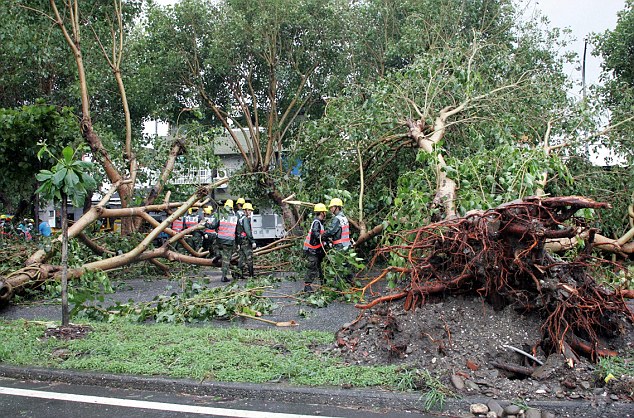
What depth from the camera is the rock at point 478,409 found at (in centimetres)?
424

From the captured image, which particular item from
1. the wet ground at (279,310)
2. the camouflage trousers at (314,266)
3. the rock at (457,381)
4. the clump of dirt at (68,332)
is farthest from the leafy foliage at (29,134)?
the rock at (457,381)

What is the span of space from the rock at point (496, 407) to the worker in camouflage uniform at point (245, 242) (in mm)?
8533

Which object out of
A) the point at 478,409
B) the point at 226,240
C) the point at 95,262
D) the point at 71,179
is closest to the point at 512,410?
the point at 478,409

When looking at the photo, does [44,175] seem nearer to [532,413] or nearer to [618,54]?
[532,413]

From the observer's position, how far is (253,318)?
7.61 metres

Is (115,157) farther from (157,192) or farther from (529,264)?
(529,264)

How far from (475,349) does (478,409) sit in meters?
0.91

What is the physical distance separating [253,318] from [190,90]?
1256 centimetres

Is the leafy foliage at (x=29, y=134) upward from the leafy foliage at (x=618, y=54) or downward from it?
downward

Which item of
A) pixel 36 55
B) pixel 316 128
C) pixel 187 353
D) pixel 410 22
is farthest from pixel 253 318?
pixel 410 22

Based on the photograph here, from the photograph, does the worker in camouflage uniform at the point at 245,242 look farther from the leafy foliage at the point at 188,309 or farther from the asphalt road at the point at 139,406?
the asphalt road at the point at 139,406

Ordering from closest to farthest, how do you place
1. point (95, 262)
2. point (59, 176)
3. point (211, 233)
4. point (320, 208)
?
1. point (59, 176)
2. point (95, 262)
3. point (320, 208)
4. point (211, 233)

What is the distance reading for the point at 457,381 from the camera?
461 centimetres

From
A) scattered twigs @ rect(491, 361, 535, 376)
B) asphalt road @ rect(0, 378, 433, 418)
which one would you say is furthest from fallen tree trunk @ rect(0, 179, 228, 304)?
scattered twigs @ rect(491, 361, 535, 376)
